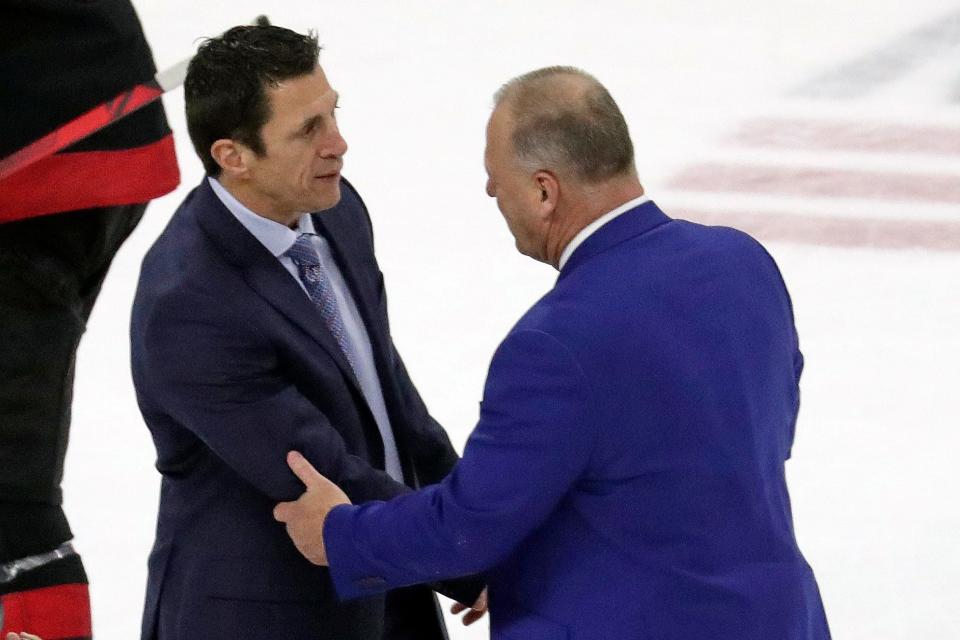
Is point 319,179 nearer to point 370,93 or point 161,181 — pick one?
point 161,181

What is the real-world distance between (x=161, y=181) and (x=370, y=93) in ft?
9.37

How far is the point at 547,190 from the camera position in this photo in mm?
1789

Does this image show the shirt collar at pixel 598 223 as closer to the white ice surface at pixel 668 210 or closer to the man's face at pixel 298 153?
the man's face at pixel 298 153

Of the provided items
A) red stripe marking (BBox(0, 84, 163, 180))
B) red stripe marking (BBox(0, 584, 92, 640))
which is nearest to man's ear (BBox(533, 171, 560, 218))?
red stripe marking (BBox(0, 84, 163, 180))

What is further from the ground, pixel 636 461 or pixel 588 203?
pixel 588 203

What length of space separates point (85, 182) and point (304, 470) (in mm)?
637

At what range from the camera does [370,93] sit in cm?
526

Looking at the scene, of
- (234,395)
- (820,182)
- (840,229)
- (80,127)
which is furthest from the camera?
(820,182)

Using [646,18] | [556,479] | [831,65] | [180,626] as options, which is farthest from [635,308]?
[646,18]

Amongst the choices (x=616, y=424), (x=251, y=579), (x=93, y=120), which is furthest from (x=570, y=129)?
(x=93, y=120)

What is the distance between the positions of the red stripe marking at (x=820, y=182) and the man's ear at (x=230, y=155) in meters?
2.73

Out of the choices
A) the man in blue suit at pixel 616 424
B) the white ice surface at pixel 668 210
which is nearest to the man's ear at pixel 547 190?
Answer: the man in blue suit at pixel 616 424

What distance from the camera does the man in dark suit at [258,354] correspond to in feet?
6.33

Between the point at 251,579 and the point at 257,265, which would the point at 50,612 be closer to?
the point at 251,579
